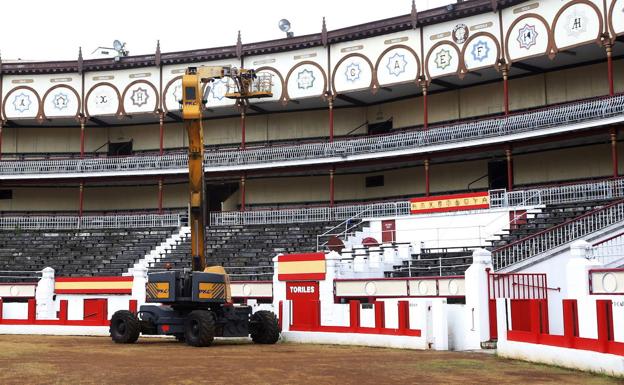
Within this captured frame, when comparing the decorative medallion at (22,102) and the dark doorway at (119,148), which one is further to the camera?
the dark doorway at (119,148)

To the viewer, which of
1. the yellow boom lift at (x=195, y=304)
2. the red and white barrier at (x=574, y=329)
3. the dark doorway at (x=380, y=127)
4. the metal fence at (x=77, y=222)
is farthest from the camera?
the metal fence at (x=77, y=222)

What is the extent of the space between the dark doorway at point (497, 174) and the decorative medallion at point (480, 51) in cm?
570

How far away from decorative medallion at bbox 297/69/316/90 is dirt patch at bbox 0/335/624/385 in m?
25.9

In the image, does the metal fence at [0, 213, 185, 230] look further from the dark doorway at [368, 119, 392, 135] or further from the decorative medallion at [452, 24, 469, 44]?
the decorative medallion at [452, 24, 469, 44]

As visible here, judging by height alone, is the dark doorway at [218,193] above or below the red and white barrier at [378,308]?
above

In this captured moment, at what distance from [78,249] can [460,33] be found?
23.2m

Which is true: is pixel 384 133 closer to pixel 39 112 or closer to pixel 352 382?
pixel 39 112

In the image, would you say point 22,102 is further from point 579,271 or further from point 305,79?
point 579,271

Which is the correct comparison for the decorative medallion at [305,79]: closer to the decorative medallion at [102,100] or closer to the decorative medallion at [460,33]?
the decorative medallion at [460,33]

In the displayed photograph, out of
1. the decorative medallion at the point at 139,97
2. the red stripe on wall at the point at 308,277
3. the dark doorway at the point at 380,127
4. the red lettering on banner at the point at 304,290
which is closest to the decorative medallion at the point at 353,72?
the dark doorway at the point at 380,127

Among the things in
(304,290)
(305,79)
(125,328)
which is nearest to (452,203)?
(304,290)

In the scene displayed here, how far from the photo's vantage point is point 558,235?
27.2 meters

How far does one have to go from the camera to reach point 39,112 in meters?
50.7

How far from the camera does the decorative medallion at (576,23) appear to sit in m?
37.0
